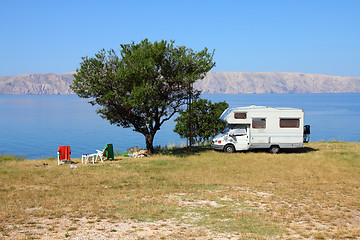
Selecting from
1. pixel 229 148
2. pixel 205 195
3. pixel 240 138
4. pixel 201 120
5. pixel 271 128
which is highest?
pixel 201 120

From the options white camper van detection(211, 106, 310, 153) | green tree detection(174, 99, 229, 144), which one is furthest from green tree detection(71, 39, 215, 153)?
white camper van detection(211, 106, 310, 153)

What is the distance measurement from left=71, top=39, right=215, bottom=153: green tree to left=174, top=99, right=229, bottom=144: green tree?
5.87ft

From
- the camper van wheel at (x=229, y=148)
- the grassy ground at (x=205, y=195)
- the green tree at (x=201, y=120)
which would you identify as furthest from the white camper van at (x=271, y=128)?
the green tree at (x=201, y=120)

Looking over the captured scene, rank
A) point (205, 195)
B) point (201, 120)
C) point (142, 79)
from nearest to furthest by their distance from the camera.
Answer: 1. point (205, 195)
2. point (142, 79)
3. point (201, 120)

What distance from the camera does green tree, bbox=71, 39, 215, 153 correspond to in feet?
87.4

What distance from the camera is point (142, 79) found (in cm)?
2727

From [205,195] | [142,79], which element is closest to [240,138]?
[142,79]

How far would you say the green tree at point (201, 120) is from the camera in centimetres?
3062

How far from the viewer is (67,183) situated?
1775cm

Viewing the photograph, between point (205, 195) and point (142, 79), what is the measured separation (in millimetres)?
14018

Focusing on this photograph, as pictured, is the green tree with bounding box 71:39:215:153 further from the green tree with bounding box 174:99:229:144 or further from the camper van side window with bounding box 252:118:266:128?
the camper van side window with bounding box 252:118:266:128

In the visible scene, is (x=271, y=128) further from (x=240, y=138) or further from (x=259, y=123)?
(x=240, y=138)

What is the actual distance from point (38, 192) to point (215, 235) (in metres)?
9.01

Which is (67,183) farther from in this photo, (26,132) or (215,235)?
(26,132)
